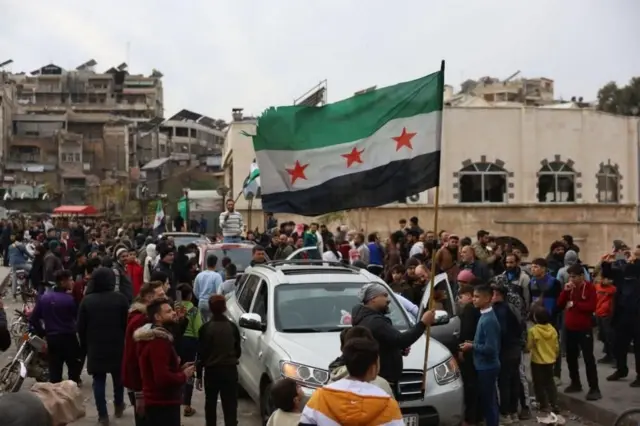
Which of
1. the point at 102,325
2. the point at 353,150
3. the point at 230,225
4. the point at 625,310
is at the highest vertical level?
the point at 353,150

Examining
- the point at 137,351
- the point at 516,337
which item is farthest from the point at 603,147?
the point at 137,351

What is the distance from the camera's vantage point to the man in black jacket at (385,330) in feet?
23.0

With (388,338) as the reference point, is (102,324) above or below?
below

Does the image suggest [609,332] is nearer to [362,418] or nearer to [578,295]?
[578,295]

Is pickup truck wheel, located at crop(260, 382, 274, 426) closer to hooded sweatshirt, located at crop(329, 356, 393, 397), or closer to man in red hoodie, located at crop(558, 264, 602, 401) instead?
hooded sweatshirt, located at crop(329, 356, 393, 397)

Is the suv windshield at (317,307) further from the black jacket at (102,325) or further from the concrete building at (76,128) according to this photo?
the concrete building at (76,128)

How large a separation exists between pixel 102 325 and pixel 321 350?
8.59 feet

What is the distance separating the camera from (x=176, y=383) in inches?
274

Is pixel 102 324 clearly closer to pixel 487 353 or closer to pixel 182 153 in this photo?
pixel 487 353

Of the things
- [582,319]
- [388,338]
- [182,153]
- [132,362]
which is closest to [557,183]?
[582,319]

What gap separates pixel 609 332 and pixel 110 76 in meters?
113

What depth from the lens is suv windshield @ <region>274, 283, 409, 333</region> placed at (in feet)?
30.5

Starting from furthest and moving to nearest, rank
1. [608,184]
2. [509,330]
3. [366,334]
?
1. [608,184]
2. [509,330]
3. [366,334]

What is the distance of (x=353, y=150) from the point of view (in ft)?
32.3
